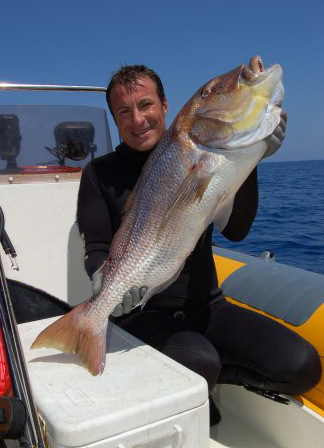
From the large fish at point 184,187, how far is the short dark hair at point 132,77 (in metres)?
0.68

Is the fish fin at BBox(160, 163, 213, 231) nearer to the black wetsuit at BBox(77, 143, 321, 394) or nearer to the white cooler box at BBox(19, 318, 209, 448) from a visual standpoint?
the black wetsuit at BBox(77, 143, 321, 394)

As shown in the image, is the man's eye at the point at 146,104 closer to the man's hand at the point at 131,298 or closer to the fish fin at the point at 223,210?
the fish fin at the point at 223,210

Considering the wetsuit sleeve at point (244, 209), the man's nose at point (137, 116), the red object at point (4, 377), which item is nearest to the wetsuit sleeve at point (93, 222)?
the man's nose at point (137, 116)

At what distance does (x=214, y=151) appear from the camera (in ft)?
7.22

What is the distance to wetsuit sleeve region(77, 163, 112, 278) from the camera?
9.45 feet

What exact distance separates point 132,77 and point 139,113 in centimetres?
21

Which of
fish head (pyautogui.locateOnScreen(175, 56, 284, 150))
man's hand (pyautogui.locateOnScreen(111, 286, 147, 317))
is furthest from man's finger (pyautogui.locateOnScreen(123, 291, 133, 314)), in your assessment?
fish head (pyautogui.locateOnScreen(175, 56, 284, 150))

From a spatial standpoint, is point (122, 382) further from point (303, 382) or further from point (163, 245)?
point (303, 382)

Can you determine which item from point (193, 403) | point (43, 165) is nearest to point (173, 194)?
point (193, 403)

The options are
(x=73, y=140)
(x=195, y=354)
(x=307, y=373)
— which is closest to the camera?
(x=195, y=354)

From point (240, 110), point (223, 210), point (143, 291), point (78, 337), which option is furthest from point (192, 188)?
point (78, 337)

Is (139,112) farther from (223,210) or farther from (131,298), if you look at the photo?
(131,298)

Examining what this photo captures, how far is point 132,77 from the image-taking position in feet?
9.43

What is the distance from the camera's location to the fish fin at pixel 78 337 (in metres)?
2.22
